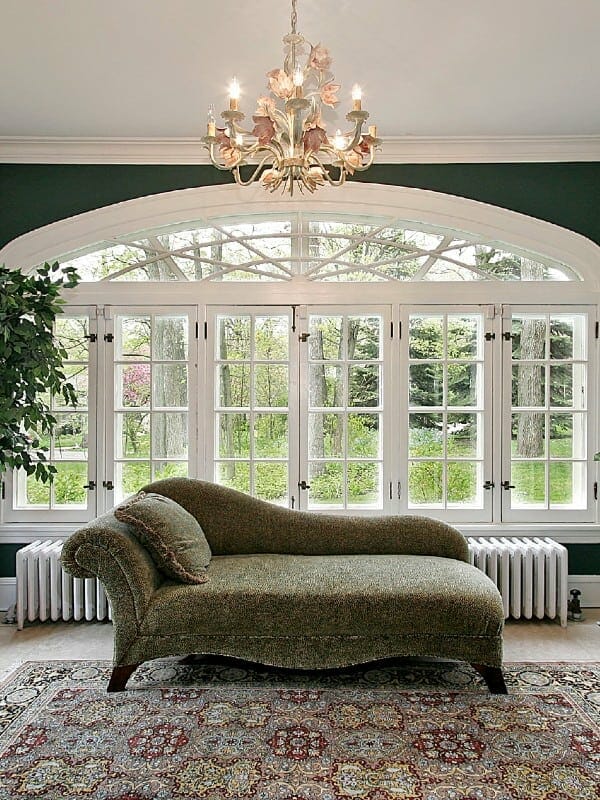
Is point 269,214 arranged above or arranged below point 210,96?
below

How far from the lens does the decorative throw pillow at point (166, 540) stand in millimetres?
3400

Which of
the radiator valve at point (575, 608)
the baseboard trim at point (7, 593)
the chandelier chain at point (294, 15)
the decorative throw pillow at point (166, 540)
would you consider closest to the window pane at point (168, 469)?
the decorative throw pillow at point (166, 540)

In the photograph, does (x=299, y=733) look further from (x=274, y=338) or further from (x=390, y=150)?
(x=390, y=150)

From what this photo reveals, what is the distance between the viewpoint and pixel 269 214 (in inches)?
183

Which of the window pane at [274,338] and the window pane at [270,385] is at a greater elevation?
the window pane at [274,338]

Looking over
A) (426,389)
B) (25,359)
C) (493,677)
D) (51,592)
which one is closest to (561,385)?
(426,389)

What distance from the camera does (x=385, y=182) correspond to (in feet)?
15.0

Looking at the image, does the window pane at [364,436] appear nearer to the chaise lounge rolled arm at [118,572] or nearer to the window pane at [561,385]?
the window pane at [561,385]

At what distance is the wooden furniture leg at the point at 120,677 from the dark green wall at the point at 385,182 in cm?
163

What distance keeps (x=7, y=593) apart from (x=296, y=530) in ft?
6.48

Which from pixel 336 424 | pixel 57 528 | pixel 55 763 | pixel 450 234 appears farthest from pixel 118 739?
pixel 450 234

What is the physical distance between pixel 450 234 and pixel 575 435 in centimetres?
152

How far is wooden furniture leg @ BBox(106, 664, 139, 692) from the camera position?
10.8ft

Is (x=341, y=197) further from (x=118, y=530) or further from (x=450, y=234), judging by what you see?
(x=118, y=530)
